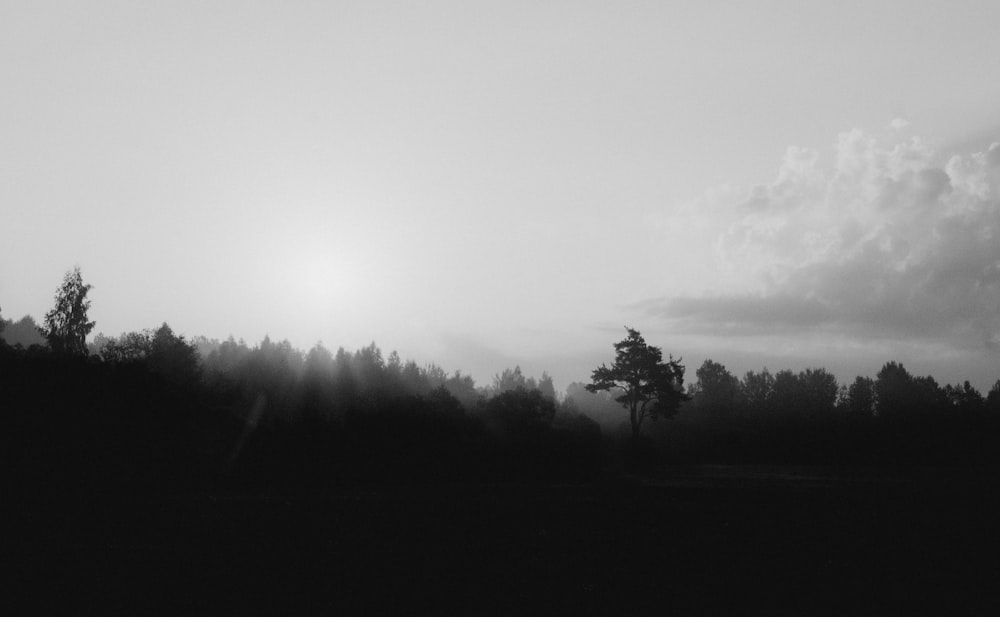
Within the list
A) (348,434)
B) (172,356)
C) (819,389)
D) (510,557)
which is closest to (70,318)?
(172,356)

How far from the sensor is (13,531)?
787 inches

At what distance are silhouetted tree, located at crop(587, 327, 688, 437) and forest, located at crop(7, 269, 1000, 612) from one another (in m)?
0.21

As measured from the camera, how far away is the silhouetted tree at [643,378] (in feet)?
243

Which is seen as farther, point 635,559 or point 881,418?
point 881,418

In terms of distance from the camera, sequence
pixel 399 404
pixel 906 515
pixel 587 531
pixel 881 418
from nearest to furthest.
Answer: pixel 587 531, pixel 906 515, pixel 399 404, pixel 881 418

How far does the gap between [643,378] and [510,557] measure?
195ft

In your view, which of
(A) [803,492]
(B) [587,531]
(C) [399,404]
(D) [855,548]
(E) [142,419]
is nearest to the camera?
(D) [855,548]

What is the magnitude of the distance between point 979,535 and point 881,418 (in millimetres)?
76193

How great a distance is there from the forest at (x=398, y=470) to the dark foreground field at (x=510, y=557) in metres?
0.18

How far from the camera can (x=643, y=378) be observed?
2938 inches

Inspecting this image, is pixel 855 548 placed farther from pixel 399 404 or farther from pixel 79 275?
pixel 79 275

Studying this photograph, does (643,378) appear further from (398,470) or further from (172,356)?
(172,356)

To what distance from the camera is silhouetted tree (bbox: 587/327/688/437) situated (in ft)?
243

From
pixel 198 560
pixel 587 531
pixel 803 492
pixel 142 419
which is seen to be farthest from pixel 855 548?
pixel 142 419
